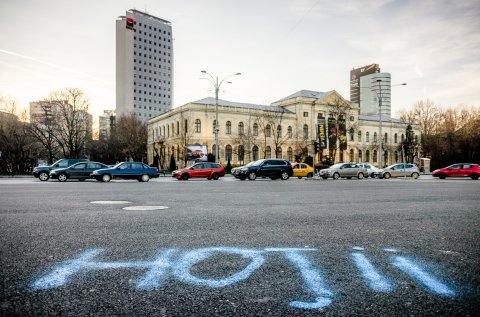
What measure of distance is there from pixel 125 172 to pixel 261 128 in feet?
142

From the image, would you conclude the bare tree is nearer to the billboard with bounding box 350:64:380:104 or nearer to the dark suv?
the dark suv

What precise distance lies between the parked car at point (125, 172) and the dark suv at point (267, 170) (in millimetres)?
7135

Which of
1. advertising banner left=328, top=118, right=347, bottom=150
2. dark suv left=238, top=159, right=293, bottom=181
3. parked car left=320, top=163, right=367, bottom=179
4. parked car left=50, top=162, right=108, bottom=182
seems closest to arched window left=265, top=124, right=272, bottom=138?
advertising banner left=328, top=118, right=347, bottom=150

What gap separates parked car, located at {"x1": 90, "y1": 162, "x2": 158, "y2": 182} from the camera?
23531 mm

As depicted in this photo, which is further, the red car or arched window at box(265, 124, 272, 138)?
arched window at box(265, 124, 272, 138)

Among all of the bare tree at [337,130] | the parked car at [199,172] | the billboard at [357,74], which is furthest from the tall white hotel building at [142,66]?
the parked car at [199,172]

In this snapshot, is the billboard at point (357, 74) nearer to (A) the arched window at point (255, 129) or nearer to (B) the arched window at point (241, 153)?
(A) the arched window at point (255, 129)

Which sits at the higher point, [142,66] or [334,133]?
[142,66]

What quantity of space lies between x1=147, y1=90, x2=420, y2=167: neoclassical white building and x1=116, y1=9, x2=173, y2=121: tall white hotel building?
244 feet

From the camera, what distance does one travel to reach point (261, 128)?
6525 cm

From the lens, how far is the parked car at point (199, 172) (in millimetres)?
27666

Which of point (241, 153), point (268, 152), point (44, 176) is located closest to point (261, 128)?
point (268, 152)

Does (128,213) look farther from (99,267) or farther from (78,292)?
(78,292)

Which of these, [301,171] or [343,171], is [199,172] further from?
[343,171]
